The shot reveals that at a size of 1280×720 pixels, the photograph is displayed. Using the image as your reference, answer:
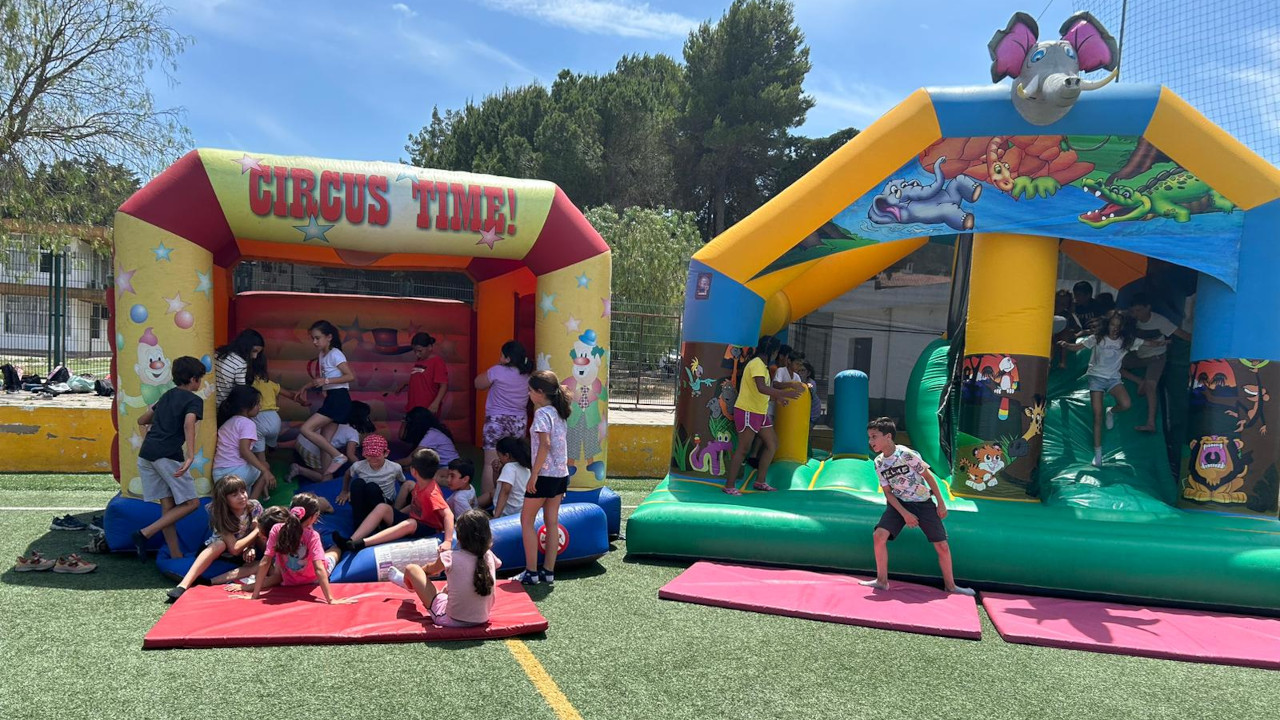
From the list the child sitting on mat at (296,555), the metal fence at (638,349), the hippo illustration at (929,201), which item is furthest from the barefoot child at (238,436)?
the metal fence at (638,349)

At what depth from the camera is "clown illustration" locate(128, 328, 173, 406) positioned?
5.00 m

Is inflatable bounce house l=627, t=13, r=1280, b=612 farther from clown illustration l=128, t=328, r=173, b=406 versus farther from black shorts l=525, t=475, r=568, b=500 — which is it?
clown illustration l=128, t=328, r=173, b=406

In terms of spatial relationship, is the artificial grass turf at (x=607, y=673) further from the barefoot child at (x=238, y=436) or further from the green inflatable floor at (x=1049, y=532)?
the green inflatable floor at (x=1049, y=532)

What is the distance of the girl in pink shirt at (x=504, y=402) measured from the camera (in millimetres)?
6055

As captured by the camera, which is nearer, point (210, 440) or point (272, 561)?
point (272, 561)

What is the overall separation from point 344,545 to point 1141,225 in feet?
19.2

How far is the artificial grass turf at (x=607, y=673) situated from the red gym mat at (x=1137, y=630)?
0.31 ft

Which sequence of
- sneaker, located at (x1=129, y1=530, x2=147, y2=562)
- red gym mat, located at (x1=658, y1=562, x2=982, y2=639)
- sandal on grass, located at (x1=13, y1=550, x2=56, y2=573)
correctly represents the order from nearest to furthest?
1. red gym mat, located at (x1=658, y1=562, x2=982, y2=639)
2. sandal on grass, located at (x1=13, y1=550, x2=56, y2=573)
3. sneaker, located at (x1=129, y1=530, x2=147, y2=562)

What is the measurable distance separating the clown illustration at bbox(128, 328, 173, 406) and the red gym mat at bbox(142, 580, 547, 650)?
1.35 m

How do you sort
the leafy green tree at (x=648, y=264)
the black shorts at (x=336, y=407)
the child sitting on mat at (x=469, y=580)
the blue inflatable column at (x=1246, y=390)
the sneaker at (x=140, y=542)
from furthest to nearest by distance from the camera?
the leafy green tree at (x=648, y=264), the black shorts at (x=336, y=407), the blue inflatable column at (x=1246, y=390), the sneaker at (x=140, y=542), the child sitting on mat at (x=469, y=580)

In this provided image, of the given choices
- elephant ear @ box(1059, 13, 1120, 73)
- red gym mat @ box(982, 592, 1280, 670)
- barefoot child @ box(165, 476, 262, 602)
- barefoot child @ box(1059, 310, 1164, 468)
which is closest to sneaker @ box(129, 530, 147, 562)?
barefoot child @ box(165, 476, 262, 602)

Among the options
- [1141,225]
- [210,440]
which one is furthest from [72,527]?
[1141,225]

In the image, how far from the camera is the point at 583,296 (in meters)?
6.11

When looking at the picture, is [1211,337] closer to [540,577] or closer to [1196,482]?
[1196,482]
